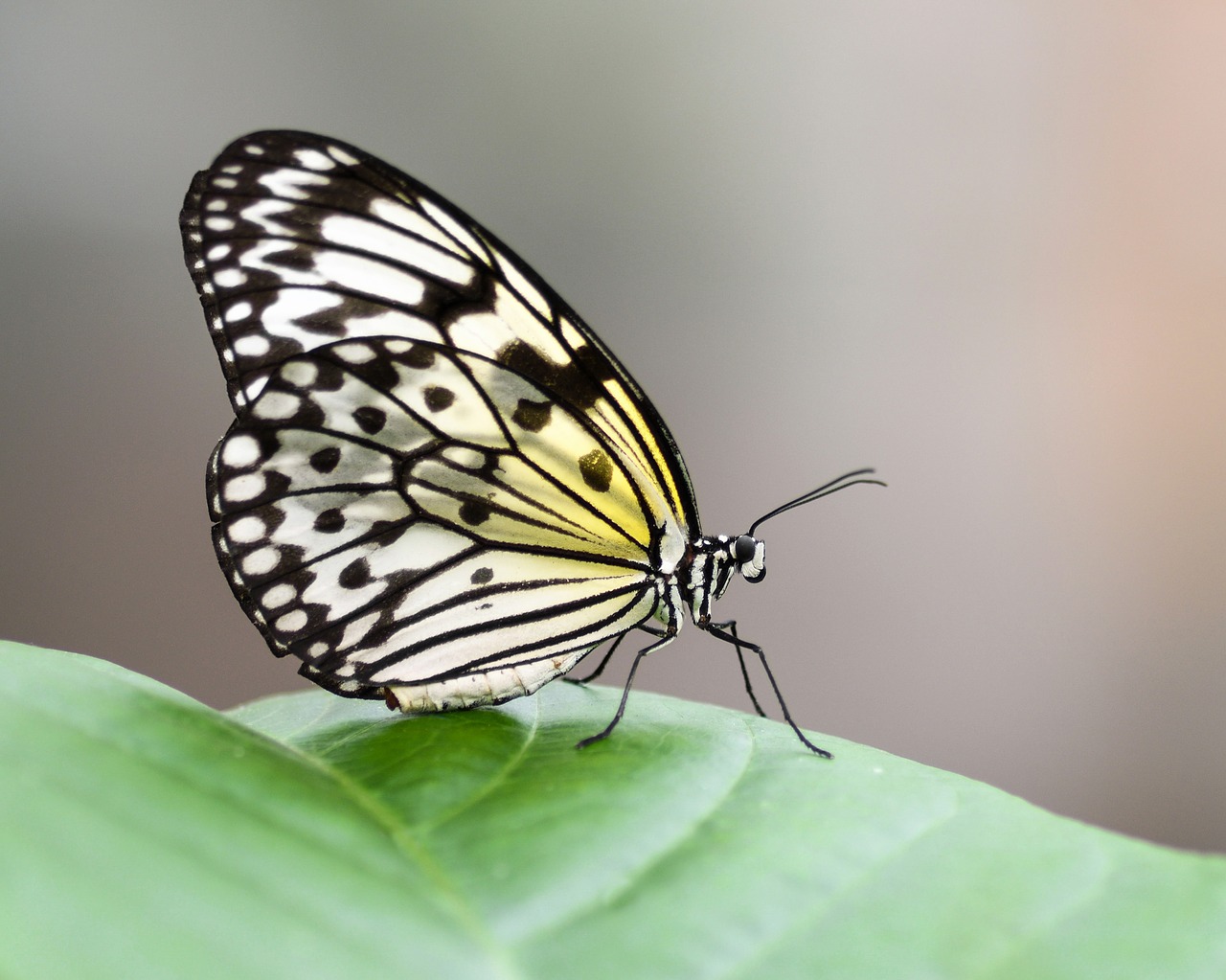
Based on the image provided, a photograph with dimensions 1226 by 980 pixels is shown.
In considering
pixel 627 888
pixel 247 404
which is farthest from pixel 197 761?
pixel 247 404

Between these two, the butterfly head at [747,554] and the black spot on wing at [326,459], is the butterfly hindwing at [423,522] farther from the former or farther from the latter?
the butterfly head at [747,554]

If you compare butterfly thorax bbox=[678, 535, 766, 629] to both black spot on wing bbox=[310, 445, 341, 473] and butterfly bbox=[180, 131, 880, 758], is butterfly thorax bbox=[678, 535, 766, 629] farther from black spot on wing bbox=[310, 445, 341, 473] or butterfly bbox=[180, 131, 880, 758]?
black spot on wing bbox=[310, 445, 341, 473]

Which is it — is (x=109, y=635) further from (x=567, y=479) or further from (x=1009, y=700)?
(x=1009, y=700)

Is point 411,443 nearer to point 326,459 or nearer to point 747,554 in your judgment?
point 326,459

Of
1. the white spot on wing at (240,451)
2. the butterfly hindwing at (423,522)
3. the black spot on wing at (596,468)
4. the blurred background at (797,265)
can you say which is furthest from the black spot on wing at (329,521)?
the blurred background at (797,265)

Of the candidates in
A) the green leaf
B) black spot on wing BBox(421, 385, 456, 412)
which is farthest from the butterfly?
the green leaf

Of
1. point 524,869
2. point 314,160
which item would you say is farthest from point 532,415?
point 524,869
